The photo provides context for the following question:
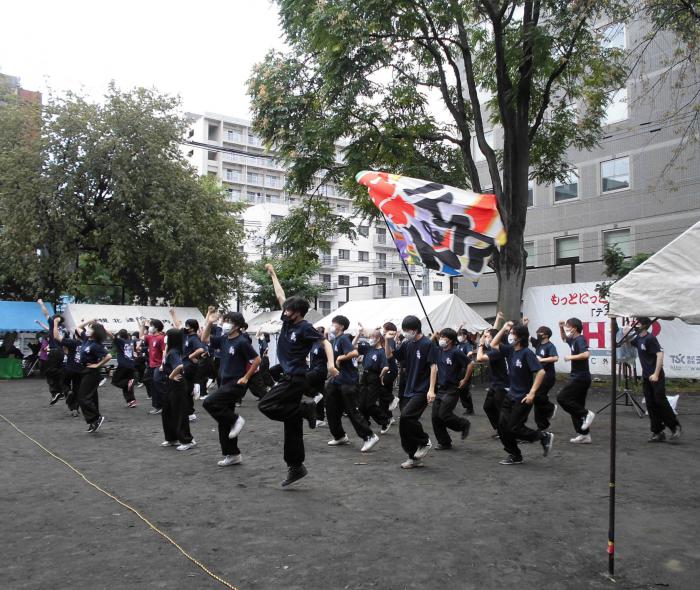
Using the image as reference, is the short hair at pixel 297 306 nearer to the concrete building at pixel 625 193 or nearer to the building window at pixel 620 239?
the concrete building at pixel 625 193

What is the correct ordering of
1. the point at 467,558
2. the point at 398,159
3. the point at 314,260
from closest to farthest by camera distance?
the point at 467,558 < the point at 398,159 < the point at 314,260

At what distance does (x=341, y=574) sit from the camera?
170 inches

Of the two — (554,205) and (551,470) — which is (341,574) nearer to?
(551,470)

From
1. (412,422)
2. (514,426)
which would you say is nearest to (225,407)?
(412,422)

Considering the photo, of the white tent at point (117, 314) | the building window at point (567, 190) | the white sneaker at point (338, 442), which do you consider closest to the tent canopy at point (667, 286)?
the white sneaker at point (338, 442)

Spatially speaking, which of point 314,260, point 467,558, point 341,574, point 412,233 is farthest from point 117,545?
point 314,260

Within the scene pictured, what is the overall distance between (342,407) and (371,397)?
971 mm

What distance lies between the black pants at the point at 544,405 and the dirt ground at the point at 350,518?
2.47 ft

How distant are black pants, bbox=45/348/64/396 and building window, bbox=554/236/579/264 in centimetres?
1923

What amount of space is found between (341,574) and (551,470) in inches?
169

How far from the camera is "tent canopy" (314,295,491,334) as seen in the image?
2064cm

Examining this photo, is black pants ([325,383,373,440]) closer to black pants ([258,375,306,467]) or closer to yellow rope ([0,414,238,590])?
black pants ([258,375,306,467])

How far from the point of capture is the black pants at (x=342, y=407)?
30.8ft

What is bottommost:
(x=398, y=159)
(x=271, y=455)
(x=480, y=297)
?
(x=271, y=455)
